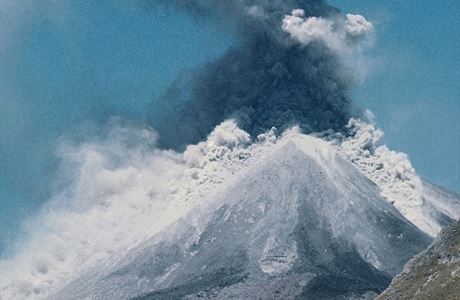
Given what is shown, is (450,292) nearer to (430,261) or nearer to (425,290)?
(425,290)

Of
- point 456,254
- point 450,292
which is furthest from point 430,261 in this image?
point 450,292

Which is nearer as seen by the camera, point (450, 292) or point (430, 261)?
point (450, 292)

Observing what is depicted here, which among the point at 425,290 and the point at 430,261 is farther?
the point at 430,261

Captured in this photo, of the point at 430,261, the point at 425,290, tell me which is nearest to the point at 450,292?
the point at 425,290

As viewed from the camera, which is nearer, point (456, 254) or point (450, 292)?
point (450, 292)

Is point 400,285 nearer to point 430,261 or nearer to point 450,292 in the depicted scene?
point 430,261
